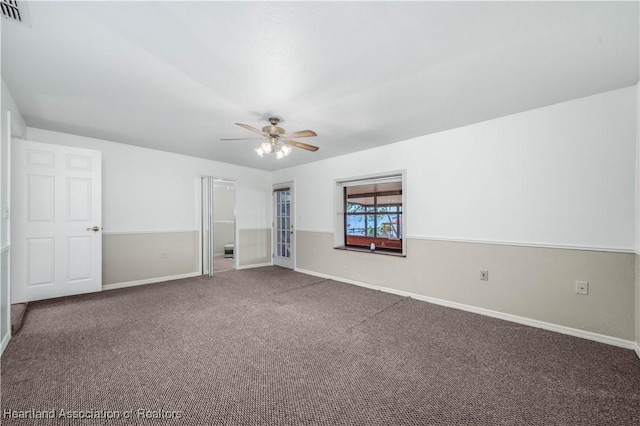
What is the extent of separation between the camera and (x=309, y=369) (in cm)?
194

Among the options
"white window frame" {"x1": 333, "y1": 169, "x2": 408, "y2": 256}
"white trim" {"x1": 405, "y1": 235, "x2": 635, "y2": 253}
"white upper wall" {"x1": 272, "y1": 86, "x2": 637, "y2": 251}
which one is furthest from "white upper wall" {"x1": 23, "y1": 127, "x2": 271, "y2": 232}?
"white trim" {"x1": 405, "y1": 235, "x2": 635, "y2": 253}

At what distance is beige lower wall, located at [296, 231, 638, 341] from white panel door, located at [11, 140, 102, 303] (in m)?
4.32

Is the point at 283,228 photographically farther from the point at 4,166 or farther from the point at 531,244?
the point at 531,244

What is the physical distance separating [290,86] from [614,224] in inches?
130

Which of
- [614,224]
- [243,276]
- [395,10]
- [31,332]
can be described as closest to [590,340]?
[614,224]

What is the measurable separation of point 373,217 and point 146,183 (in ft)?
14.4

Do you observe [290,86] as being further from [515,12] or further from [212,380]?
[212,380]

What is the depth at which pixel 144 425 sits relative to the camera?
140cm

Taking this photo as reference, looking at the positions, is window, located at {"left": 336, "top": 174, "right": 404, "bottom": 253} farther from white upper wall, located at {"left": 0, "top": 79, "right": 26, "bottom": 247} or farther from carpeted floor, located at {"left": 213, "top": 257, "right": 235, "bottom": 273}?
white upper wall, located at {"left": 0, "top": 79, "right": 26, "bottom": 247}

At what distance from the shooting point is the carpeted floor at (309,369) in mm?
1517

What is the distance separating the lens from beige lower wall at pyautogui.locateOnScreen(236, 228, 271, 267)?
19.2 ft

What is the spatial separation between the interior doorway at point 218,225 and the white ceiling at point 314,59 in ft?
7.58

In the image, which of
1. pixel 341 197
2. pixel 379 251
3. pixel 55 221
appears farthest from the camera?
pixel 341 197

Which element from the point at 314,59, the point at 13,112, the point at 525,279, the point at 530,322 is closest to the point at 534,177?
the point at 525,279
